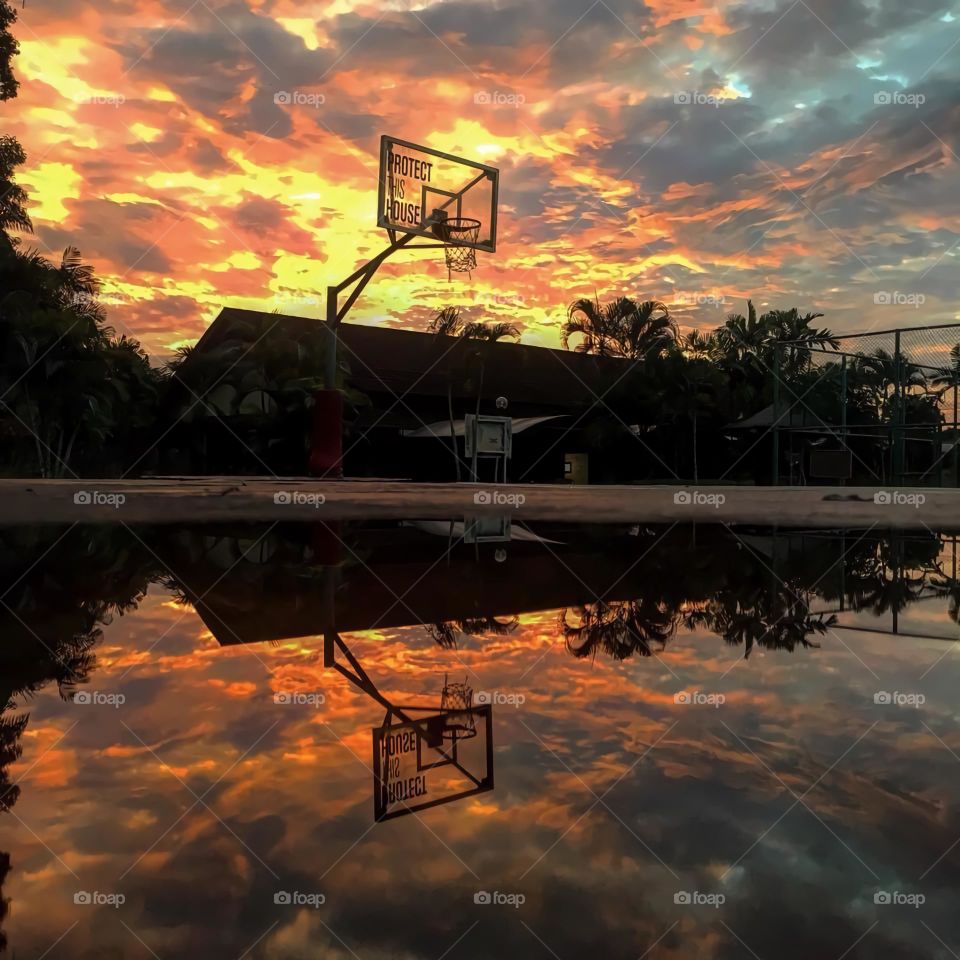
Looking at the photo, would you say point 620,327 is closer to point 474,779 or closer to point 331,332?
point 331,332

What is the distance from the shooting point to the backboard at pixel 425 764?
254 centimetres

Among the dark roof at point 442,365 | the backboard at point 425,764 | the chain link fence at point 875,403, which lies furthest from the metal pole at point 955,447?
the backboard at point 425,764

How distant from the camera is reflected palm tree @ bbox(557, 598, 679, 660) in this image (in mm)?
4723

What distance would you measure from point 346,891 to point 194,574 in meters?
5.74

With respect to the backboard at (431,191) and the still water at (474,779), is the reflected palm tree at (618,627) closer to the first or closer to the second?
the still water at (474,779)

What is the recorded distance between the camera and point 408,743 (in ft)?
10.00

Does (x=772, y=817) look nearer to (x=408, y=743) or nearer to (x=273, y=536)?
(x=408, y=743)

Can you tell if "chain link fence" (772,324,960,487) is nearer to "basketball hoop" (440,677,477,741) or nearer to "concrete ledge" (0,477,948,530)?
"concrete ledge" (0,477,948,530)

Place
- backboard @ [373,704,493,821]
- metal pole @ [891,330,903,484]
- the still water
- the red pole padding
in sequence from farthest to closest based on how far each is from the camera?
the red pole padding → metal pole @ [891,330,903,484] → backboard @ [373,704,493,821] → the still water

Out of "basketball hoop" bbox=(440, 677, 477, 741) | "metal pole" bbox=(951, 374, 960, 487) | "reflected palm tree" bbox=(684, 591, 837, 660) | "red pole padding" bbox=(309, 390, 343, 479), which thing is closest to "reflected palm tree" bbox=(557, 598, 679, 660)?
"reflected palm tree" bbox=(684, 591, 837, 660)

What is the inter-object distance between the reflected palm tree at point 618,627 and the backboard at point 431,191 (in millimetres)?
14224

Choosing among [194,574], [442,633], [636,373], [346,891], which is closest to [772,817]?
[346,891]

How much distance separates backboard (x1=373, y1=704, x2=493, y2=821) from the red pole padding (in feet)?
58.3

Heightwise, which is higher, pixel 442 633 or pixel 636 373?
pixel 636 373
